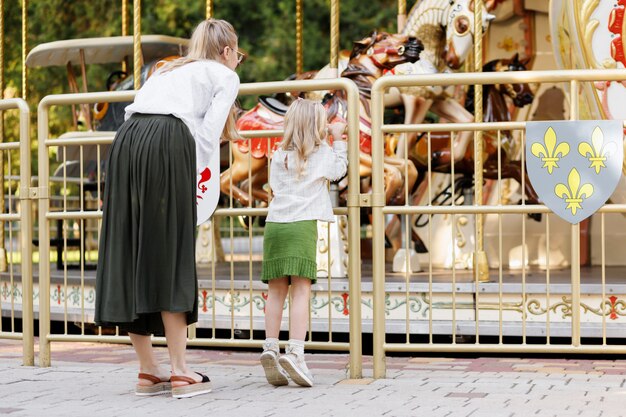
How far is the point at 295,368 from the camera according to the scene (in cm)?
557

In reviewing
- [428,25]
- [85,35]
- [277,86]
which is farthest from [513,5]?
[85,35]

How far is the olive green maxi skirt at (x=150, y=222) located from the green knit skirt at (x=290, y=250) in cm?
56

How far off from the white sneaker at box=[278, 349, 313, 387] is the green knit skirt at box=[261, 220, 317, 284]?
406 mm

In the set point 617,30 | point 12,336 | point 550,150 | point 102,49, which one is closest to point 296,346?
point 550,150

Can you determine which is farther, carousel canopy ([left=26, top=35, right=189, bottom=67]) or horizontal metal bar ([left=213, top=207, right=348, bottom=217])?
carousel canopy ([left=26, top=35, right=189, bottom=67])

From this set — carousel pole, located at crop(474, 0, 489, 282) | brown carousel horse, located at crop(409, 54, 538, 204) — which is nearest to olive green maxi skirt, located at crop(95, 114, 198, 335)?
carousel pole, located at crop(474, 0, 489, 282)

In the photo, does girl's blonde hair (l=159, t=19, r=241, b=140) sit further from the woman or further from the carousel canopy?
the carousel canopy

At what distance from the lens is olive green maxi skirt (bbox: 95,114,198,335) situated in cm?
520

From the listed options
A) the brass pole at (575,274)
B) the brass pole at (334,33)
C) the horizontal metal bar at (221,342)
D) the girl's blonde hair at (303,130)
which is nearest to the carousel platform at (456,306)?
the horizontal metal bar at (221,342)

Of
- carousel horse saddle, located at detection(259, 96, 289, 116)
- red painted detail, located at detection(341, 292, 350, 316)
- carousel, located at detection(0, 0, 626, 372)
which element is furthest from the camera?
carousel horse saddle, located at detection(259, 96, 289, 116)

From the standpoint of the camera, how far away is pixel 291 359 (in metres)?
5.60

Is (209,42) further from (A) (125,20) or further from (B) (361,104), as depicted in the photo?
(A) (125,20)

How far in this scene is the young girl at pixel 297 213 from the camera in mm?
5707

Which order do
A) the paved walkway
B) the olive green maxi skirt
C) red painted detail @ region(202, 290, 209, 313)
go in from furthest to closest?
1. red painted detail @ region(202, 290, 209, 313)
2. the olive green maxi skirt
3. the paved walkway
